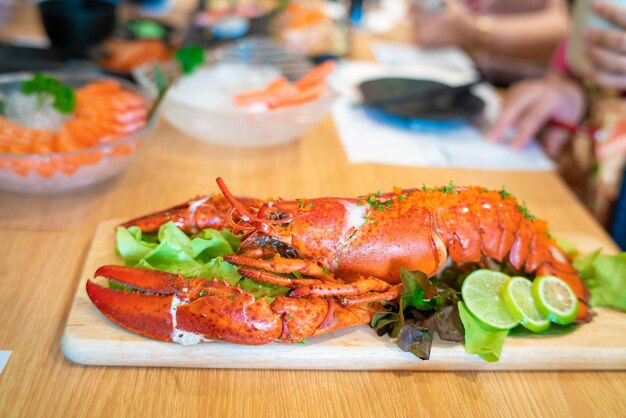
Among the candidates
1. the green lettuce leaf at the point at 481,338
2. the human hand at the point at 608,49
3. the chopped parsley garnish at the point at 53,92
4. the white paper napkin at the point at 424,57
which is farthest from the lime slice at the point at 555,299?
the white paper napkin at the point at 424,57

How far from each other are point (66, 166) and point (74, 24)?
1.40m

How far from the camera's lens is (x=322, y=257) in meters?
1.49

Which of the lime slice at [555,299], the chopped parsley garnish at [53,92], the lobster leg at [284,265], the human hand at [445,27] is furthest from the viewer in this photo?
the human hand at [445,27]

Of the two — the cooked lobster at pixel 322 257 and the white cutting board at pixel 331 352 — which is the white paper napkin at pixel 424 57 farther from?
the white cutting board at pixel 331 352

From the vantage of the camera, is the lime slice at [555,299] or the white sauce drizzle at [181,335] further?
the lime slice at [555,299]

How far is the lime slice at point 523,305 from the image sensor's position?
4.75 ft

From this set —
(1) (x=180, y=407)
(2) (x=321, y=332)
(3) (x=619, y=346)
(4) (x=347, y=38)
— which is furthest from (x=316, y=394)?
(4) (x=347, y=38)

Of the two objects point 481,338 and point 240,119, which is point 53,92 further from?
point 481,338

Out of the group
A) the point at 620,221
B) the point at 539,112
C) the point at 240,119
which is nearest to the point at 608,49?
the point at 539,112

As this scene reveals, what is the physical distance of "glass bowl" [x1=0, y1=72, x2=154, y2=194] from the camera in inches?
66.6

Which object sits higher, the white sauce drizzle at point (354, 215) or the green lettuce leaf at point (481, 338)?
the white sauce drizzle at point (354, 215)

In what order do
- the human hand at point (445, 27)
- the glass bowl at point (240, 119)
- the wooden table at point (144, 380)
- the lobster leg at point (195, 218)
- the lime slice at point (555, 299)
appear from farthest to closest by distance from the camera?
the human hand at point (445, 27) < the glass bowl at point (240, 119) < the lobster leg at point (195, 218) < the lime slice at point (555, 299) < the wooden table at point (144, 380)

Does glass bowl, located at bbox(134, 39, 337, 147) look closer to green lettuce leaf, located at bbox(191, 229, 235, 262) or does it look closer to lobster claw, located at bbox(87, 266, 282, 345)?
green lettuce leaf, located at bbox(191, 229, 235, 262)

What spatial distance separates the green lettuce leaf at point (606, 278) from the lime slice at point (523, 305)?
266 mm
